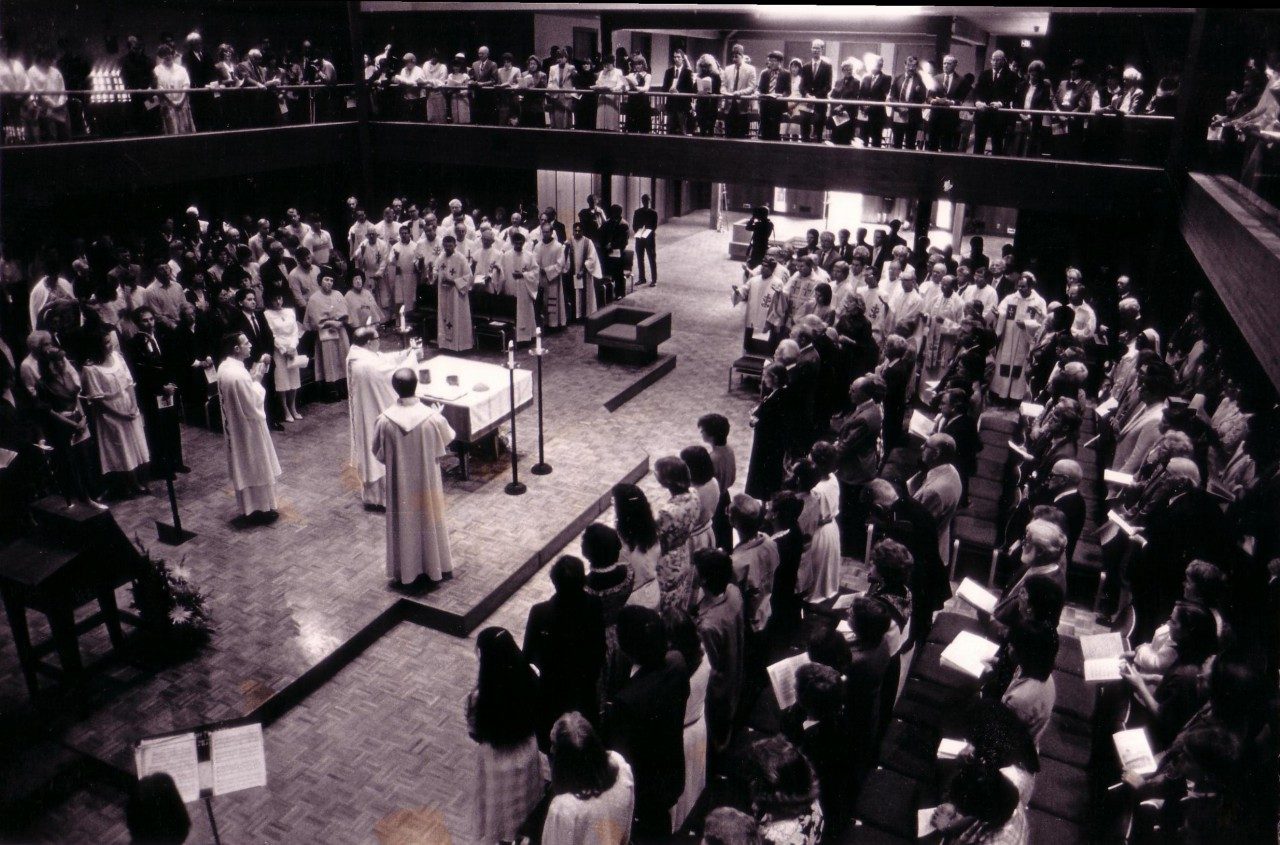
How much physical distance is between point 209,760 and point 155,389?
5.19 meters

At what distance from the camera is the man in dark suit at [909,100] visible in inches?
488

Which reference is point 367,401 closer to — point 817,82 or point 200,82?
point 200,82

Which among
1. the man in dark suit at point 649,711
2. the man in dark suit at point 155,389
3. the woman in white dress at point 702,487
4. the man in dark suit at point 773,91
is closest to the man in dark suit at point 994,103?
the man in dark suit at point 773,91

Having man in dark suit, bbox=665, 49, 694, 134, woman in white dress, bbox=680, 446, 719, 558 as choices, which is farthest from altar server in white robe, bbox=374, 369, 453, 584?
man in dark suit, bbox=665, 49, 694, 134

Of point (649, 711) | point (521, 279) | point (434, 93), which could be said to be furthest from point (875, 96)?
point (649, 711)

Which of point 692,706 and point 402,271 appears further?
point 402,271

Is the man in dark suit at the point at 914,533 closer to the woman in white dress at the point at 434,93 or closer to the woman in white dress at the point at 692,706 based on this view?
the woman in white dress at the point at 692,706

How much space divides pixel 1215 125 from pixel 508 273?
8.68 meters

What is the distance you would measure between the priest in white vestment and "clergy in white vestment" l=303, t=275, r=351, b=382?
2737 mm

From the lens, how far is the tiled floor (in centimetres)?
508

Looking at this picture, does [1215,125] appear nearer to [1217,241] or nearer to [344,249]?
[1217,241]

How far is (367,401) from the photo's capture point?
310 inches

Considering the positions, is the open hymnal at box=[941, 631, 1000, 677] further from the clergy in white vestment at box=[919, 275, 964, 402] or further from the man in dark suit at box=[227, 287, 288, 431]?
the man in dark suit at box=[227, 287, 288, 431]

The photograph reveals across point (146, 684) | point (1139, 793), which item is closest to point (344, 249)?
point (146, 684)
